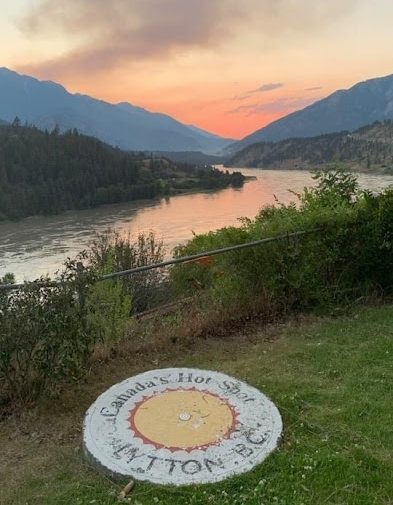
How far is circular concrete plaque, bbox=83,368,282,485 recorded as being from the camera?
3.25 m

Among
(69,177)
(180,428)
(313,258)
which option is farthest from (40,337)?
(69,177)

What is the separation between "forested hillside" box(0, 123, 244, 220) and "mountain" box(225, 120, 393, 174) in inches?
1494

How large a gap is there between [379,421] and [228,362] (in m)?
1.71

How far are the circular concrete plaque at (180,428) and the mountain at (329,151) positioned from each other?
4074 inches

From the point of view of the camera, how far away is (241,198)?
6381 centimetres

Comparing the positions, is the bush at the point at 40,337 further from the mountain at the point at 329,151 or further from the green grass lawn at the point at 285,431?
the mountain at the point at 329,151

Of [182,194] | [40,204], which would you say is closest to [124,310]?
[40,204]

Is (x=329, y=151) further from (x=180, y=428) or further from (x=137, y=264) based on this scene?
(x=180, y=428)

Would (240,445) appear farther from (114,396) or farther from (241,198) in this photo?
(241,198)

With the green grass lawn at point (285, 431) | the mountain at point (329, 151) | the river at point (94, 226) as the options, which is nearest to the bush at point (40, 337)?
the green grass lawn at point (285, 431)

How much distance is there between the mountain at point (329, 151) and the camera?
383 feet

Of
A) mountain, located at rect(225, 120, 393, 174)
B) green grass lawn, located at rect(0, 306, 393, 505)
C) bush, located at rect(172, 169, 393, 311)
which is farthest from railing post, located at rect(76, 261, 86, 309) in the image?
mountain, located at rect(225, 120, 393, 174)

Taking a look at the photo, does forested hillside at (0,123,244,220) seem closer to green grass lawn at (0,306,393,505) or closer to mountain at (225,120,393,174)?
mountain at (225,120,393,174)

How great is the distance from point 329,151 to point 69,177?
265 feet
